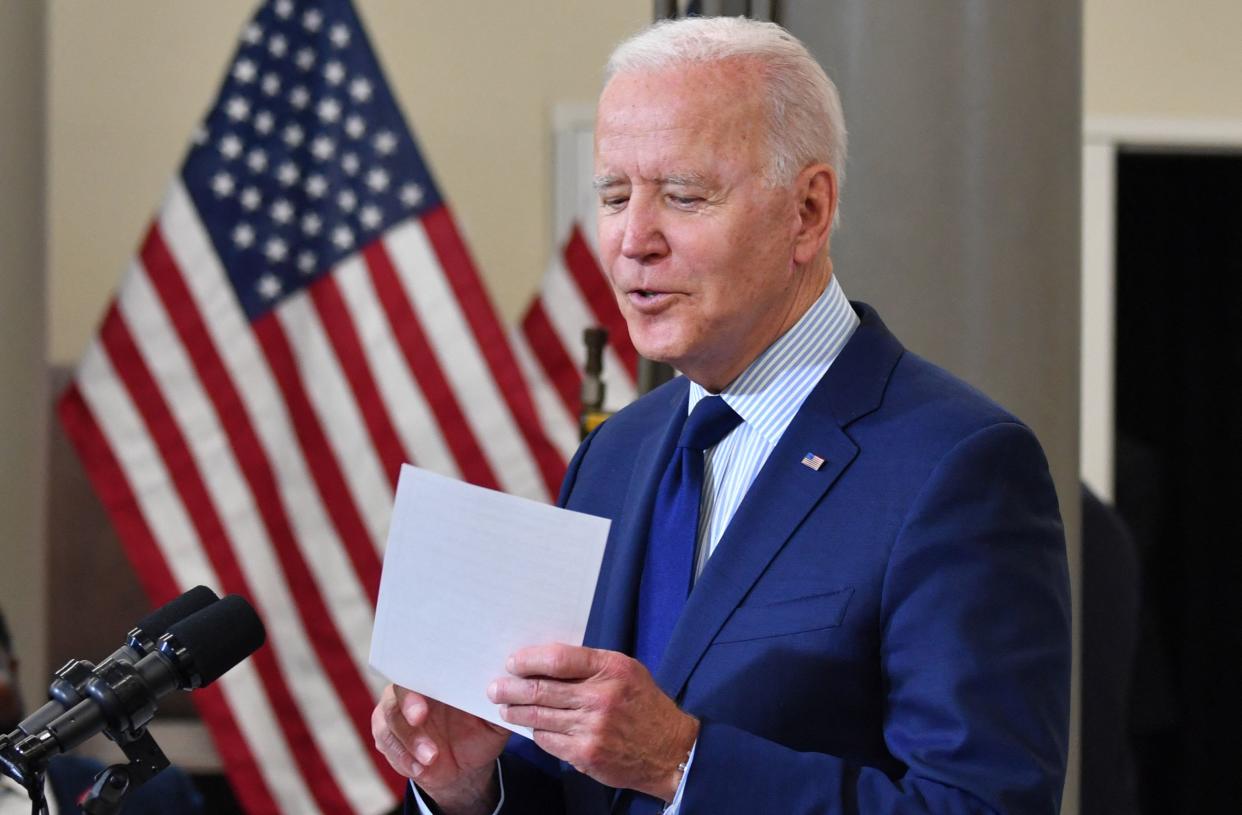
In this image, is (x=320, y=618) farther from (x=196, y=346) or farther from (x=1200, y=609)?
(x=1200, y=609)

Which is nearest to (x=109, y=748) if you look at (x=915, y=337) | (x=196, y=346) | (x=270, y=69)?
(x=196, y=346)

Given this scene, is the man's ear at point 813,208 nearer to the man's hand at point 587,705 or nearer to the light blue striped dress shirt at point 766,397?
the light blue striped dress shirt at point 766,397

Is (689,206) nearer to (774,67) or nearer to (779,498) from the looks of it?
(774,67)

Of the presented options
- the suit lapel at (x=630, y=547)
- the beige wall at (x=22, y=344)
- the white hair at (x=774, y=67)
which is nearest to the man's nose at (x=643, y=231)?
the white hair at (x=774, y=67)

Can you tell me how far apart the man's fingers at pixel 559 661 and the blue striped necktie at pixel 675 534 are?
25cm

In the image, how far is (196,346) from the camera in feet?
13.6

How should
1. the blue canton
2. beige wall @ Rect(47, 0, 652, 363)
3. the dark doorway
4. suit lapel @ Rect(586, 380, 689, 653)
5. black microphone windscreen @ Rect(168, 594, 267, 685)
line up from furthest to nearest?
the dark doorway → beige wall @ Rect(47, 0, 652, 363) → the blue canton → suit lapel @ Rect(586, 380, 689, 653) → black microphone windscreen @ Rect(168, 594, 267, 685)

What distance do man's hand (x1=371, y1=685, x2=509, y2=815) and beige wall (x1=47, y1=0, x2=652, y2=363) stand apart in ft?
12.4

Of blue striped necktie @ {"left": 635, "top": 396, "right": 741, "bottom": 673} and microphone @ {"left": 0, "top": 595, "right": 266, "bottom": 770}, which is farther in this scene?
blue striped necktie @ {"left": 635, "top": 396, "right": 741, "bottom": 673}

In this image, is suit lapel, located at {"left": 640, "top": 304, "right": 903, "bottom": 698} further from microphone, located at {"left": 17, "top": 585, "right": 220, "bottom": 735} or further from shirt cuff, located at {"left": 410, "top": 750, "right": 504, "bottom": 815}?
microphone, located at {"left": 17, "top": 585, "right": 220, "bottom": 735}

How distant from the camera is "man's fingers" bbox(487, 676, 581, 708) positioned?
1.28 metres

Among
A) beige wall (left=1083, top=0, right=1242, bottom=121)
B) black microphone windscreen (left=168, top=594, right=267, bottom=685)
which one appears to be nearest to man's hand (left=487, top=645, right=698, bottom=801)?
black microphone windscreen (left=168, top=594, right=267, bottom=685)

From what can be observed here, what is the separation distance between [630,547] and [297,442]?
2708 mm

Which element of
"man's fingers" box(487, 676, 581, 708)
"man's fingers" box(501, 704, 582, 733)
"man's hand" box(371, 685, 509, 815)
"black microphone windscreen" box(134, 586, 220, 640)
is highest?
"black microphone windscreen" box(134, 586, 220, 640)
